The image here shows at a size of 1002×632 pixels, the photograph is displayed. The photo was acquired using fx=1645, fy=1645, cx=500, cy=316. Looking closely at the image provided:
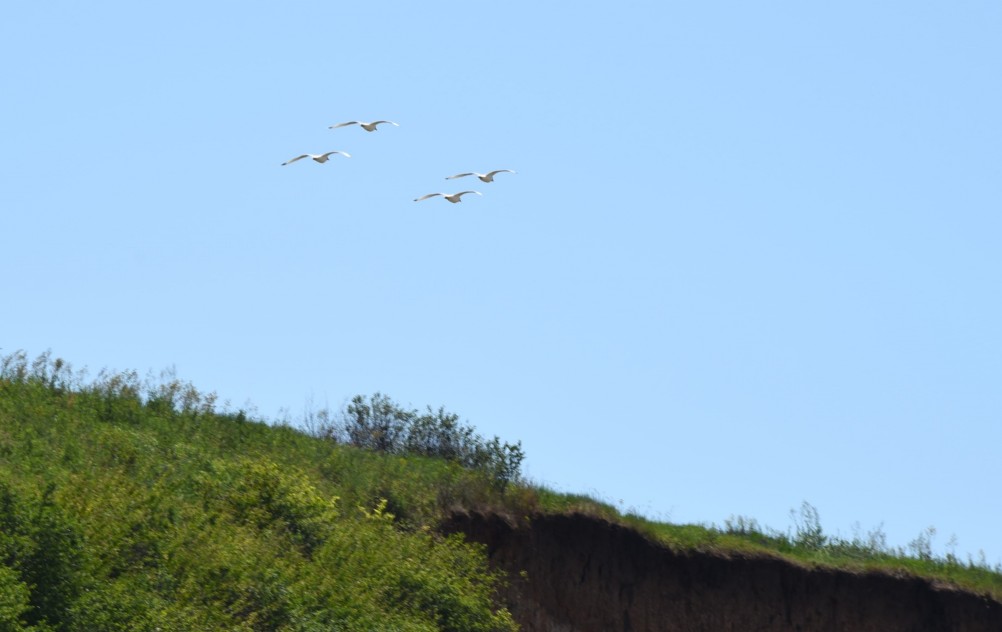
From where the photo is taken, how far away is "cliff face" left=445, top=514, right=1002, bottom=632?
31.4 m

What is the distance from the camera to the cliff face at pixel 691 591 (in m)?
31.4

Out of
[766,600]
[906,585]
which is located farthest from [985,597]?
[766,600]

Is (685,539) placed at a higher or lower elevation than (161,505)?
higher

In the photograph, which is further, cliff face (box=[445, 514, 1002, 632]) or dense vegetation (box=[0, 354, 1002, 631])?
cliff face (box=[445, 514, 1002, 632])

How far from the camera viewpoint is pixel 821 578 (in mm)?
32188

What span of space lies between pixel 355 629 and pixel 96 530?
14.3 feet

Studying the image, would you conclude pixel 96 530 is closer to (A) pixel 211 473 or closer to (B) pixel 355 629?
(B) pixel 355 629

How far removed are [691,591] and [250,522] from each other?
9711 millimetres

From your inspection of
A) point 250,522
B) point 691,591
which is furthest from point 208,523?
point 691,591

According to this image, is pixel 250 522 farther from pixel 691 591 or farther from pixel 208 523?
pixel 691 591

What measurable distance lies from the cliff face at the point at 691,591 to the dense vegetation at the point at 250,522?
14.9 inches

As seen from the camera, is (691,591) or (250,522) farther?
(691,591)

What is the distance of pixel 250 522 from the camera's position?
26.5m

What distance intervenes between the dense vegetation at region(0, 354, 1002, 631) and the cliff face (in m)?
0.38
